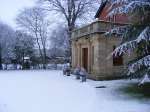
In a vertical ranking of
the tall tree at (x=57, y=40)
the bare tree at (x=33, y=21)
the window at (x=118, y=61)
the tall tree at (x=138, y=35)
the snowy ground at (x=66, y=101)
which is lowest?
the snowy ground at (x=66, y=101)

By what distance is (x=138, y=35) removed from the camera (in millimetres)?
13109

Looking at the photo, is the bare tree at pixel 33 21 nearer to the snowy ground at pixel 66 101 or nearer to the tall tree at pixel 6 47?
the tall tree at pixel 6 47

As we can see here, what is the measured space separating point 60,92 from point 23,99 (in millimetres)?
2841

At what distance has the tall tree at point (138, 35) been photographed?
12352 millimetres

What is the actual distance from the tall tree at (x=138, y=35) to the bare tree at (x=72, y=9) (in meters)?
25.0

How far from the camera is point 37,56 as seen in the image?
46938 mm

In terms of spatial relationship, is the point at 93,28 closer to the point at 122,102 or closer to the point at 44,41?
the point at 122,102

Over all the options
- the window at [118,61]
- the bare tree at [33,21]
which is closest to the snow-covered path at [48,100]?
the window at [118,61]

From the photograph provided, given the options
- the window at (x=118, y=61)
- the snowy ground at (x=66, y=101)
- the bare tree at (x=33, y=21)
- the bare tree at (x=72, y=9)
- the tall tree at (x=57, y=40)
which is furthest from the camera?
the tall tree at (x=57, y=40)

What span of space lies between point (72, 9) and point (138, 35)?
87.0 ft

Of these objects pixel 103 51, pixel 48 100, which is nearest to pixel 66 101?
pixel 48 100

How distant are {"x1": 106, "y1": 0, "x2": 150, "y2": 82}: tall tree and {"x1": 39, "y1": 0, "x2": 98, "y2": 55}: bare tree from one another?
2505 cm

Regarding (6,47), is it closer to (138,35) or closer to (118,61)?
(118,61)

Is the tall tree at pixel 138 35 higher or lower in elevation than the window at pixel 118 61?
higher
